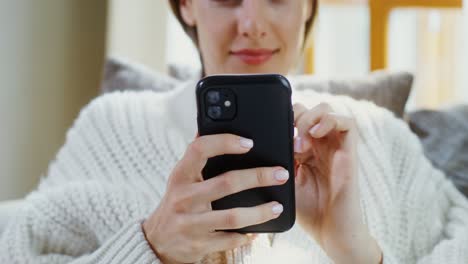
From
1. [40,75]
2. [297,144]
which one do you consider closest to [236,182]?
[297,144]

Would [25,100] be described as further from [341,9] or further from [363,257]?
[363,257]

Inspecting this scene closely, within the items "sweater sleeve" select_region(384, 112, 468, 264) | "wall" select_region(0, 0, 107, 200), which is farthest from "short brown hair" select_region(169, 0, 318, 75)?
"wall" select_region(0, 0, 107, 200)

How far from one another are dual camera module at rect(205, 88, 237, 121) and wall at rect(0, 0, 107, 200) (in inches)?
41.3

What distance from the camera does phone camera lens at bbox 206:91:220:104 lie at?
1.81 feet

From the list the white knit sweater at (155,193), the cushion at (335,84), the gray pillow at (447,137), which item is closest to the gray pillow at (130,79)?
the cushion at (335,84)

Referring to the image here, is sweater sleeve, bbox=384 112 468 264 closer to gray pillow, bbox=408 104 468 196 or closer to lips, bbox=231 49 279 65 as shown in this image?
gray pillow, bbox=408 104 468 196

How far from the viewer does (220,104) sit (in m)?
0.55

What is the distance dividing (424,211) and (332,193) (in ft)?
0.87

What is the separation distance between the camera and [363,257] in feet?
2.21

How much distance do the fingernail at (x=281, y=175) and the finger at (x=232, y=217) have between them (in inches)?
1.2

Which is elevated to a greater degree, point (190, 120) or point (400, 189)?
point (190, 120)

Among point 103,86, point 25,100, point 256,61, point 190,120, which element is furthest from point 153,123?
point 25,100

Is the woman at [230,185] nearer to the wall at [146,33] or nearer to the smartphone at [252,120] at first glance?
the smartphone at [252,120]

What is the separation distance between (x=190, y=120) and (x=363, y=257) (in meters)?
0.32
